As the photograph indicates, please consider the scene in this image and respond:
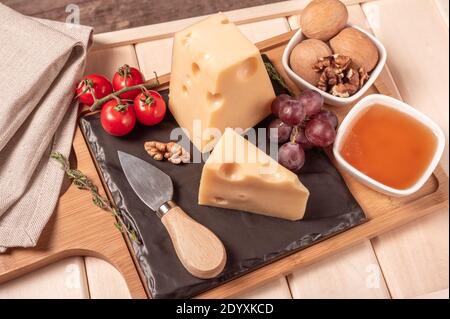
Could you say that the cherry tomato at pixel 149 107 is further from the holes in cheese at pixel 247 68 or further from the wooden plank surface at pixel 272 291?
the wooden plank surface at pixel 272 291

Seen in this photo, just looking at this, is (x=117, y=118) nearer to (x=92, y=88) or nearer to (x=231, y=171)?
(x=92, y=88)

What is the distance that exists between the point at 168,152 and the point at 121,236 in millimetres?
183

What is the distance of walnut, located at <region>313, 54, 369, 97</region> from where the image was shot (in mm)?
1072

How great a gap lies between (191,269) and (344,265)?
316 millimetres

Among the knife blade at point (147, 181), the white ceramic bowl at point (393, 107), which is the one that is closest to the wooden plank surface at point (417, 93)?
the white ceramic bowl at point (393, 107)

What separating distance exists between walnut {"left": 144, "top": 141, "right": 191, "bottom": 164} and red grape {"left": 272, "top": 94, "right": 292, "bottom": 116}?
0.19m

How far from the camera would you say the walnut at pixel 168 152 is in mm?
1030

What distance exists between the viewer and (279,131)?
3.40ft

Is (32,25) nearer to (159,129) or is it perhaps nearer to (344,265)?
(159,129)

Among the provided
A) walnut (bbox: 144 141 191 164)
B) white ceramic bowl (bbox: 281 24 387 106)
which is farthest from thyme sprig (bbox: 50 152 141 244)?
white ceramic bowl (bbox: 281 24 387 106)

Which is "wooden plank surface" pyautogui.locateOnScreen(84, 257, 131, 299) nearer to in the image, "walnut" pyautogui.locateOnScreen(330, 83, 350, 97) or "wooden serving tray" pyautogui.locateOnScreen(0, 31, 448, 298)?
"wooden serving tray" pyautogui.locateOnScreen(0, 31, 448, 298)

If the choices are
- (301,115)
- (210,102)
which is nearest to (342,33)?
(301,115)

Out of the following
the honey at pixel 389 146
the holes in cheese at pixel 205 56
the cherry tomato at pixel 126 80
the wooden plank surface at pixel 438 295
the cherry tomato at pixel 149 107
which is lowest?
the wooden plank surface at pixel 438 295

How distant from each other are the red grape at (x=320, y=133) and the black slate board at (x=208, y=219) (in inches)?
2.1
